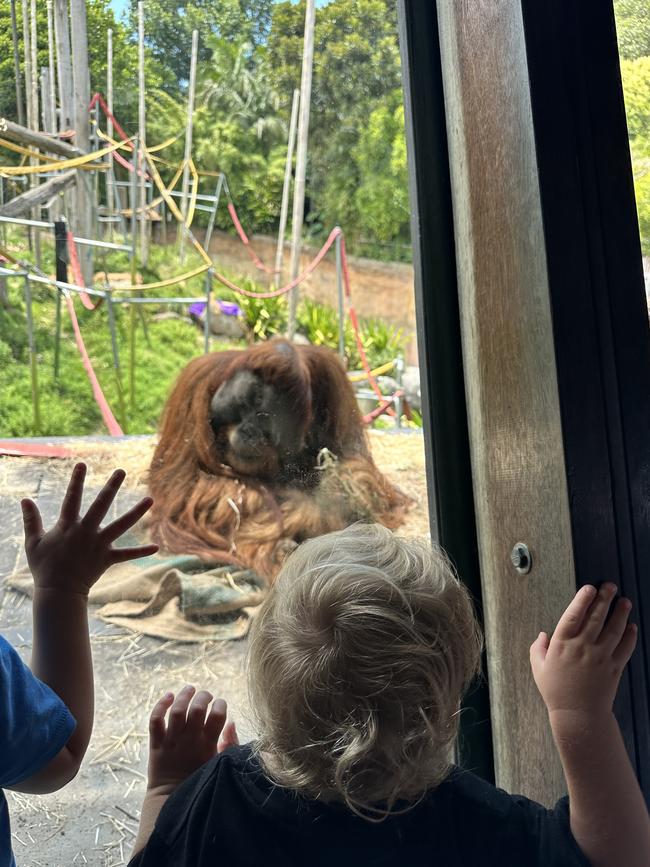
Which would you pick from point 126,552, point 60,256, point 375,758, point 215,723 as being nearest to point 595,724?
point 375,758

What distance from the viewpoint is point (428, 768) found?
0.76 m

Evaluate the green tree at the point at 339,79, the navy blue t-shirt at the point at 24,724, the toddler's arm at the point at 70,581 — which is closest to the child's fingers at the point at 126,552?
the toddler's arm at the point at 70,581

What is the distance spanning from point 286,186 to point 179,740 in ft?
2.57

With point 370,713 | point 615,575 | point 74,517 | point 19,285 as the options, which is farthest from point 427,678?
point 19,285

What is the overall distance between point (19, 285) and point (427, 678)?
684 mm

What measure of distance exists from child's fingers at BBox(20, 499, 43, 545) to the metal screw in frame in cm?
55

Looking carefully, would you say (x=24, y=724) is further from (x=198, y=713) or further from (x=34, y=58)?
(x=34, y=58)

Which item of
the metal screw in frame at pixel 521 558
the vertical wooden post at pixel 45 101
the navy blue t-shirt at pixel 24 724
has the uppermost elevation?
the vertical wooden post at pixel 45 101

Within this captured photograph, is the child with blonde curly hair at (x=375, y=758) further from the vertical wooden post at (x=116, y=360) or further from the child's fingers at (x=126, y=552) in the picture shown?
the vertical wooden post at (x=116, y=360)

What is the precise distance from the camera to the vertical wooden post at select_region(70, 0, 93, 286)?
3.41 ft

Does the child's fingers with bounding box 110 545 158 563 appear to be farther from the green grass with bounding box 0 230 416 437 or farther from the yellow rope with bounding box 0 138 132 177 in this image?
the yellow rope with bounding box 0 138 132 177

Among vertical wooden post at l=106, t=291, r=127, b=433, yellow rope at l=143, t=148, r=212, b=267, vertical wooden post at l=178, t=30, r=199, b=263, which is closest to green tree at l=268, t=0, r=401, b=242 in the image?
vertical wooden post at l=178, t=30, r=199, b=263

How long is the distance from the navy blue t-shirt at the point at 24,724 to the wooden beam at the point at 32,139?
596mm

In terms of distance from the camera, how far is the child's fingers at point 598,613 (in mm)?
857
